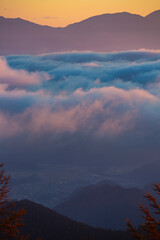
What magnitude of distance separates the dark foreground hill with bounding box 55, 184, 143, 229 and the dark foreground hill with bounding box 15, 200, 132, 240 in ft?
100

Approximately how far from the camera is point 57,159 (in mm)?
199625

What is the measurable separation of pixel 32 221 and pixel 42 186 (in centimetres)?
11873

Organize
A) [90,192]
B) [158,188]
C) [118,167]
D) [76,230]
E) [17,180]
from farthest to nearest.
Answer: [118,167]
[17,180]
[90,192]
[76,230]
[158,188]

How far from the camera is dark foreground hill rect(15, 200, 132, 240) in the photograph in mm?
25661

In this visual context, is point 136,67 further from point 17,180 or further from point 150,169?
point 17,180

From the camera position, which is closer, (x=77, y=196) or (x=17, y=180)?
(x=77, y=196)

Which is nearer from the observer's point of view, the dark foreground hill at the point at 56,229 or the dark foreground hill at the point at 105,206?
the dark foreground hill at the point at 56,229

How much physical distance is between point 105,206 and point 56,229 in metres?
47.7

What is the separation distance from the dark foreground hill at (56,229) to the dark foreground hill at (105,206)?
30603 millimetres

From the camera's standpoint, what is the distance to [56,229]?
27922 millimetres

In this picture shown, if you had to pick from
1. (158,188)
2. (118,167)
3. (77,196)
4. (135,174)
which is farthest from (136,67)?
(158,188)

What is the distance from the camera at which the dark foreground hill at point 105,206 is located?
208 ft

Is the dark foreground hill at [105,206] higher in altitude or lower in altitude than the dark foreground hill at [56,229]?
higher

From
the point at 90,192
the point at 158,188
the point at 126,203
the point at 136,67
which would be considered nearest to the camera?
the point at 158,188
